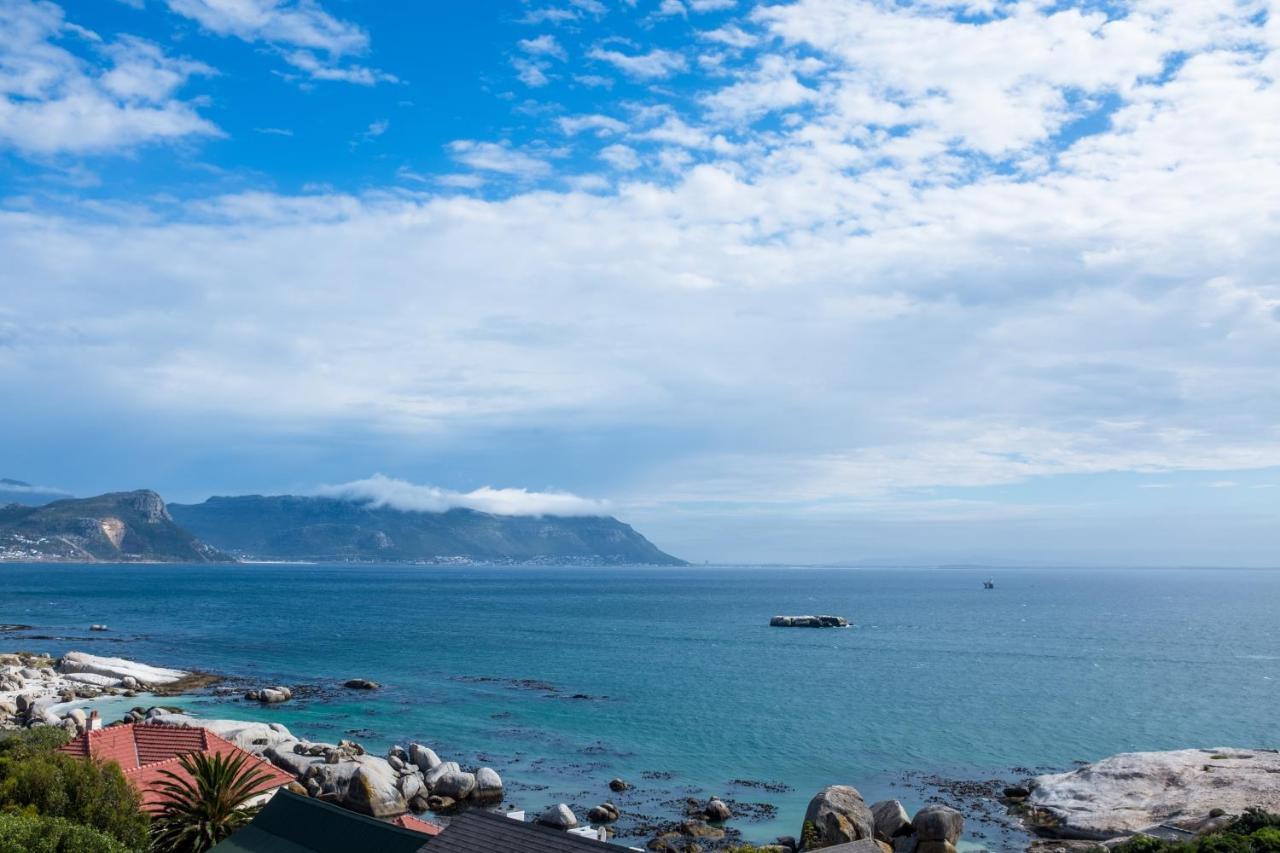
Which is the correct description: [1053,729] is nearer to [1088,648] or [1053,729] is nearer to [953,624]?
[1088,648]

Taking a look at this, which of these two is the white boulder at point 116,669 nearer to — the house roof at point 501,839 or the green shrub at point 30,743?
the green shrub at point 30,743

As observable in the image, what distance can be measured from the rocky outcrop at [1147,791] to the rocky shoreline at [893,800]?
5cm

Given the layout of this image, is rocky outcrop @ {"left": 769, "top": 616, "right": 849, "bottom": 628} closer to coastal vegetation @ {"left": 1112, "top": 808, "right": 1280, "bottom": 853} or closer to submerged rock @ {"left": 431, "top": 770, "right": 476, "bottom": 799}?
submerged rock @ {"left": 431, "top": 770, "right": 476, "bottom": 799}

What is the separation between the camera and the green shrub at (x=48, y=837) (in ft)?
74.4

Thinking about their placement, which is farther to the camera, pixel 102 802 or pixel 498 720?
pixel 498 720

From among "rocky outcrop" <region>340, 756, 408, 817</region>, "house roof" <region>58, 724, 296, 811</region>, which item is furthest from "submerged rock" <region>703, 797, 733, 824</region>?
"house roof" <region>58, 724, 296, 811</region>

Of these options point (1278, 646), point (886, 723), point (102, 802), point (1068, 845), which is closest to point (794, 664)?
point (886, 723)

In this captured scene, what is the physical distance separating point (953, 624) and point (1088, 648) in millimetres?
37017

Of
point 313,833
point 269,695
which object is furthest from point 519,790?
point 269,695

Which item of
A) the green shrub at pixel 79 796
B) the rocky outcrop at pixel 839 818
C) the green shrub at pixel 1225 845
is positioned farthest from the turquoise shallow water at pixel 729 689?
the green shrub at pixel 79 796

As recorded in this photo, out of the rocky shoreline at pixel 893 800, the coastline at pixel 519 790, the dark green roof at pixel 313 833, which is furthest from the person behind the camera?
the coastline at pixel 519 790

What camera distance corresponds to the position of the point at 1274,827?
95.7ft

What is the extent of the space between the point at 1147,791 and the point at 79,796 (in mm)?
45040

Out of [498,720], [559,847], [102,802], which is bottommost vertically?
[498,720]
